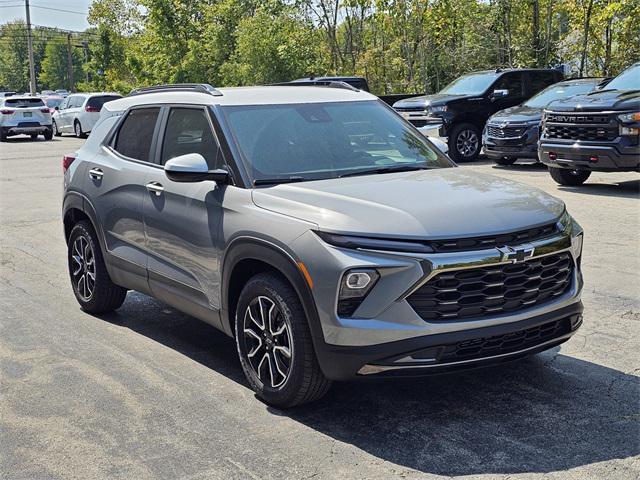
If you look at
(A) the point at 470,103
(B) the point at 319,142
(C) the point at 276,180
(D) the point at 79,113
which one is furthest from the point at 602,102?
(D) the point at 79,113

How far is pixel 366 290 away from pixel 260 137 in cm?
Answer: 159

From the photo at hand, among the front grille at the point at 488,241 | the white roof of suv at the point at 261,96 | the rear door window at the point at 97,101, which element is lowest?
the rear door window at the point at 97,101

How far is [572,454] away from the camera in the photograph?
4.09 metres

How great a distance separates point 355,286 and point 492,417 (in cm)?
108

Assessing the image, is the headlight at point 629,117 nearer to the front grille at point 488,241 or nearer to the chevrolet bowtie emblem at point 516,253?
the front grille at point 488,241

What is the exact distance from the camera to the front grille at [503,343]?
4.29m

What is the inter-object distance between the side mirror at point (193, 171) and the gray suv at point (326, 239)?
0.01m

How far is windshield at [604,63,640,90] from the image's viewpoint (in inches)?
538

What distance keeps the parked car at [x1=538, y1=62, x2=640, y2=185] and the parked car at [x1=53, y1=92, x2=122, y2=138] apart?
20.3m

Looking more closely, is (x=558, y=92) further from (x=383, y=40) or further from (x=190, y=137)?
(x=383, y=40)

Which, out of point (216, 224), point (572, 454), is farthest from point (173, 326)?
point (572, 454)

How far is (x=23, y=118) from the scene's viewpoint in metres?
32.3

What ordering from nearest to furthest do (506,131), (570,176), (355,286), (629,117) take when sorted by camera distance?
(355,286)
(629,117)
(570,176)
(506,131)

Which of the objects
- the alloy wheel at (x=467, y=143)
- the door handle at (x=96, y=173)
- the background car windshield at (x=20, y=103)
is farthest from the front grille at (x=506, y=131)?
the background car windshield at (x=20, y=103)
